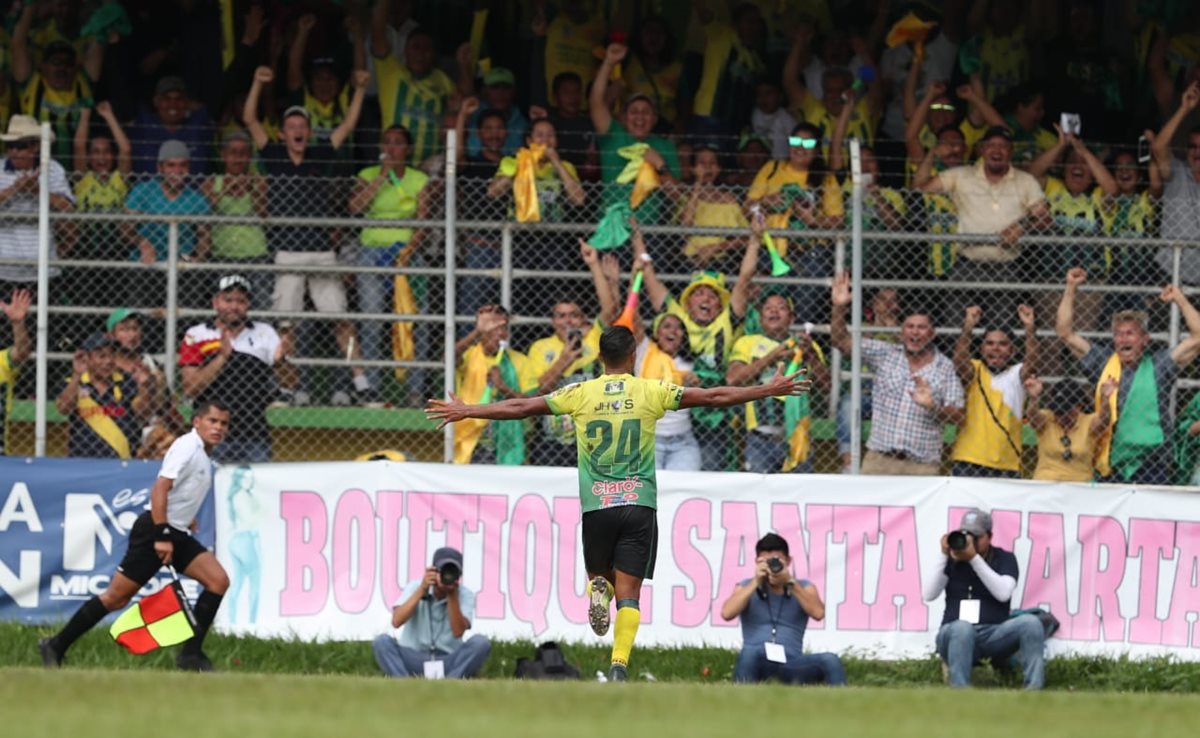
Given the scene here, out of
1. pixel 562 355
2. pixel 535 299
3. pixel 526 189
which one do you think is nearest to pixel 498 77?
pixel 526 189

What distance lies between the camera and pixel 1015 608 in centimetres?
1515

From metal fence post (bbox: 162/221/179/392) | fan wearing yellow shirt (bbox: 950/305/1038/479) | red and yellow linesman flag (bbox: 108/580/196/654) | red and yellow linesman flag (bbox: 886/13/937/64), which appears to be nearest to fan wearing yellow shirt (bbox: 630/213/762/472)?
fan wearing yellow shirt (bbox: 950/305/1038/479)

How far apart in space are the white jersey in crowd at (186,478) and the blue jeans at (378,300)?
110 inches

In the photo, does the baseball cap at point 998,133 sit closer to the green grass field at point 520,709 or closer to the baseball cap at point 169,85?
the green grass field at point 520,709

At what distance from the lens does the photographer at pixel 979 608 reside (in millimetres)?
14453

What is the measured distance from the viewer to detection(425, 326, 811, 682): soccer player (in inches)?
465

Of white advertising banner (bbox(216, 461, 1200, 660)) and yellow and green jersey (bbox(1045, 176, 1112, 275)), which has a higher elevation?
yellow and green jersey (bbox(1045, 176, 1112, 275))

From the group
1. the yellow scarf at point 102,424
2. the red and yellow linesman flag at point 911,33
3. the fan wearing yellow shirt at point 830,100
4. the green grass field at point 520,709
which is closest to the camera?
the green grass field at point 520,709

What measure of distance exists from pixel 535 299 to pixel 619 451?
4.82 meters

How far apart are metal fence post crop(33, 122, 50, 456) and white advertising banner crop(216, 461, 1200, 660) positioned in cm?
145

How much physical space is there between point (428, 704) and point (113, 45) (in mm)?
10222

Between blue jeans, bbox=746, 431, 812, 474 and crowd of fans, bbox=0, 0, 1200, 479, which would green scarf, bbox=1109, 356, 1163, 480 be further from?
blue jeans, bbox=746, 431, 812, 474

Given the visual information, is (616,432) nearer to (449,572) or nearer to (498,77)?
(449,572)

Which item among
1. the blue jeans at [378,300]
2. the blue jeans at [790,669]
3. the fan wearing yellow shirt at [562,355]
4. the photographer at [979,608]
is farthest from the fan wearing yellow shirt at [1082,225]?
the blue jeans at [378,300]
